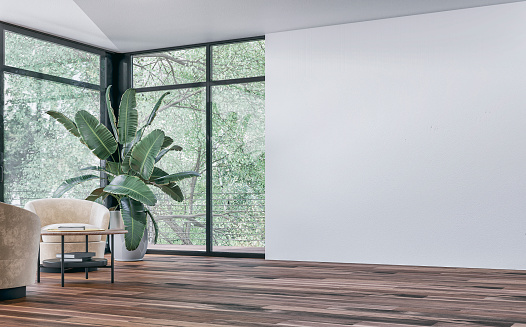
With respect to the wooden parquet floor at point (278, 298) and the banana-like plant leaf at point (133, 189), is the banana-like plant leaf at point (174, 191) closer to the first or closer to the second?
the banana-like plant leaf at point (133, 189)

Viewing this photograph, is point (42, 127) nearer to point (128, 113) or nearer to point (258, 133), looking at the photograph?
point (128, 113)

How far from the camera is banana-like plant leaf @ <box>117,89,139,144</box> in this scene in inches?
251

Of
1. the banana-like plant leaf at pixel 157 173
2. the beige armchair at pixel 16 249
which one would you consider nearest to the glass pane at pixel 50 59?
the banana-like plant leaf at pixel 157 173

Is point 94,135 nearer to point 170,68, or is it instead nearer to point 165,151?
point 165,151

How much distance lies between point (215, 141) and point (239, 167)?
1.45ft

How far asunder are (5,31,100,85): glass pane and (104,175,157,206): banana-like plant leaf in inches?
67.7

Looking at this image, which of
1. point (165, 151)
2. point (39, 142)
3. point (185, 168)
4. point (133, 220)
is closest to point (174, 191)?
point (165, 151)

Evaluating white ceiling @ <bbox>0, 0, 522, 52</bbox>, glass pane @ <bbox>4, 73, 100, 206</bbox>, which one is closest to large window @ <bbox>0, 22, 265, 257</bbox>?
glass pane @ <bbox>4, 73, 100, 206</bbox>

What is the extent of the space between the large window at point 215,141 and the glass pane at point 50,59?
739 millimetres

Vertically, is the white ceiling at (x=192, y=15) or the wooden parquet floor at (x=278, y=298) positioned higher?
the white ceiling at (x=192, y=15)

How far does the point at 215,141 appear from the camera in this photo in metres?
6.98

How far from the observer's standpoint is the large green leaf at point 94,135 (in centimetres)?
600

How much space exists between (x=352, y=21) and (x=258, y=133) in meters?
1.61

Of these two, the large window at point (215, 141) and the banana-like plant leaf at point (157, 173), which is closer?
the banana-like plant leaf at point (157, 173)
